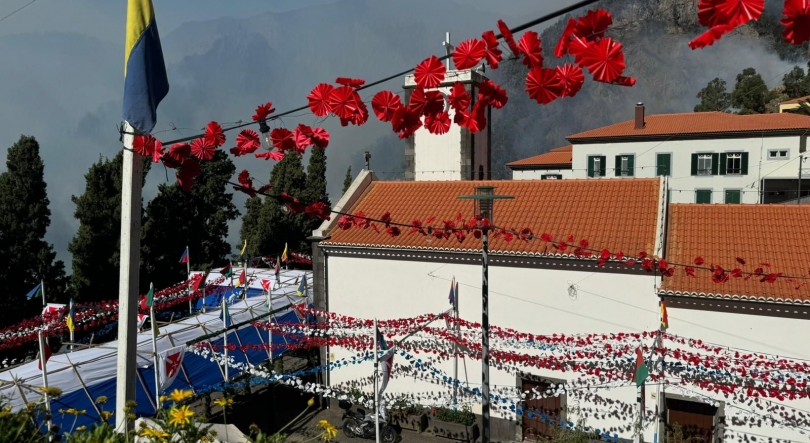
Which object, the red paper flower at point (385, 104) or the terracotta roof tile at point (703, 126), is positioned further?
the terracotta roof tile at point (703, 126)

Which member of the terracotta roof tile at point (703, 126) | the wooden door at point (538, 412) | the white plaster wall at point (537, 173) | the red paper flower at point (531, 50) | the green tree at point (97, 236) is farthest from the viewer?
the white plaster wall at point (537, 173)

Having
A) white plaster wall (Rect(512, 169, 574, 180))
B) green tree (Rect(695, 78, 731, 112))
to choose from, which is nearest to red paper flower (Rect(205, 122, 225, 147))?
white plaster wall (Rect(512, 169, 574, 180))

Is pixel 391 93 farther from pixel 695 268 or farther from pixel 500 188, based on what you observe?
pixel 500 188

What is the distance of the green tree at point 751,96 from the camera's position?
181 ft

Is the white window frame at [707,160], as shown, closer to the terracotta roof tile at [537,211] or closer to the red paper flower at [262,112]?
the terracotta roof tile at [537,211]

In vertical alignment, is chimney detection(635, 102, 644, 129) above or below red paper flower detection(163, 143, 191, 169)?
above

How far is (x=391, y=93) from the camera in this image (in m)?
3.98

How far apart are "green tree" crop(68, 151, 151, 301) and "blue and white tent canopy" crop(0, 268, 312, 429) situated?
775cm

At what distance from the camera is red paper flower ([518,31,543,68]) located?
11.7ft

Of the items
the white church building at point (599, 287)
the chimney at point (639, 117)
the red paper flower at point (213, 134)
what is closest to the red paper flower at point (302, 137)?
the red paper flower at point (213, 134)

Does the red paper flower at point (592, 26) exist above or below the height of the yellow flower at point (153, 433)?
above

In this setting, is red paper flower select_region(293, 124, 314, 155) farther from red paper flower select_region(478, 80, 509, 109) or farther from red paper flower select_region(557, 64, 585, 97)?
red paper flower select_region(557, 64, 585, 97)

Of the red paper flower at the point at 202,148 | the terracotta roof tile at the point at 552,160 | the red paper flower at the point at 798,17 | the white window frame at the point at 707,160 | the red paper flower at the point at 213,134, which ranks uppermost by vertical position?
the terracotta roof tile at the point at 552,160

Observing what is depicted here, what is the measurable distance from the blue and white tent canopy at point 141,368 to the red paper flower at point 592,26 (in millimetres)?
9369
